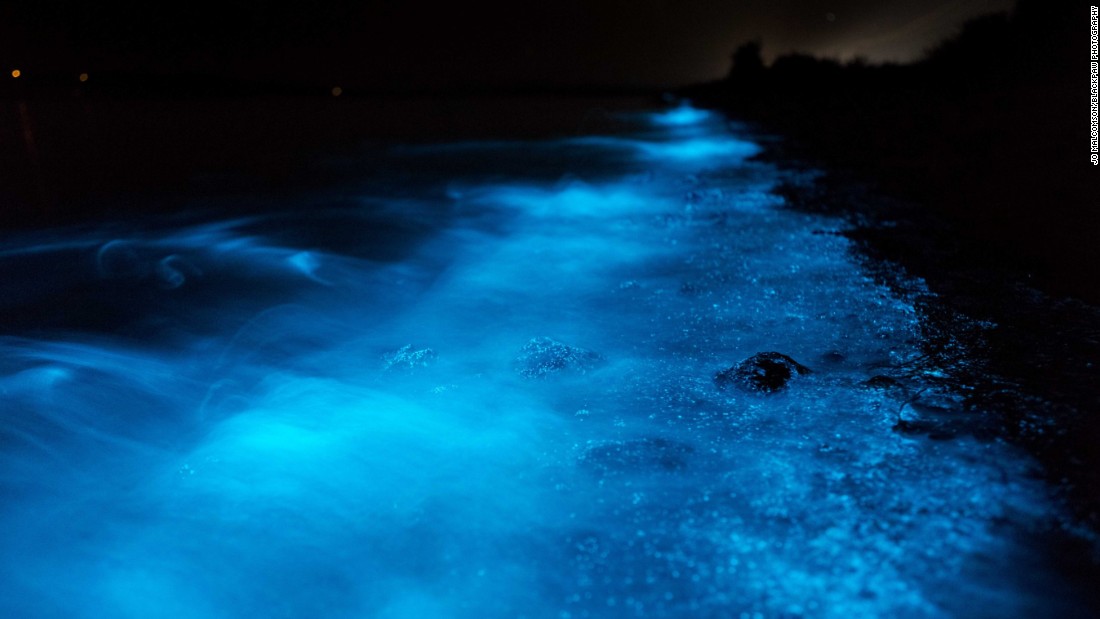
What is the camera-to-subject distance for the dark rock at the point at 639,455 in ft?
7.07

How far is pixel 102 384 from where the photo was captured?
3312 millimetres

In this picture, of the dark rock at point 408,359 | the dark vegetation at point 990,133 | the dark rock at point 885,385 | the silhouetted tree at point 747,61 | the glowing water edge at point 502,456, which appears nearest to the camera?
the glowing water edge at point 502,456

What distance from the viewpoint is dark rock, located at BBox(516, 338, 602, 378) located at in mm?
2984

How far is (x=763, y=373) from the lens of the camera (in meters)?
2.57

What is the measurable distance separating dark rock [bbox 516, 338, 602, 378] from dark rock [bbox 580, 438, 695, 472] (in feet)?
2.29

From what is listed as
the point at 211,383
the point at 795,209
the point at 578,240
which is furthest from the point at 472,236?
the point at 211,383

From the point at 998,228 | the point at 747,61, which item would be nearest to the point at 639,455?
the point at 998,228

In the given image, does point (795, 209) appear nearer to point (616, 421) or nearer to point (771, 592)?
point (616, 421)

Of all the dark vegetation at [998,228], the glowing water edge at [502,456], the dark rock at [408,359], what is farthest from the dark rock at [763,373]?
the dark rock at [408,359]

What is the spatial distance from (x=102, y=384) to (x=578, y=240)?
12.7 feet

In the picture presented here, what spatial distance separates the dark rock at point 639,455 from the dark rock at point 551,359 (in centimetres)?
70

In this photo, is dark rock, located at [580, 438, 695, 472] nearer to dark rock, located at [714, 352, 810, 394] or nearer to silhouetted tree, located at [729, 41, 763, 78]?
dark rock, located at [714, 352, 810, 394]

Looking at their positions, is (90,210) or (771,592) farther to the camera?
(90,210)

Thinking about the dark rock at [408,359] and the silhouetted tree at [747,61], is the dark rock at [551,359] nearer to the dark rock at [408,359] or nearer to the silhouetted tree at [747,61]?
the dark rock at [408,359]
